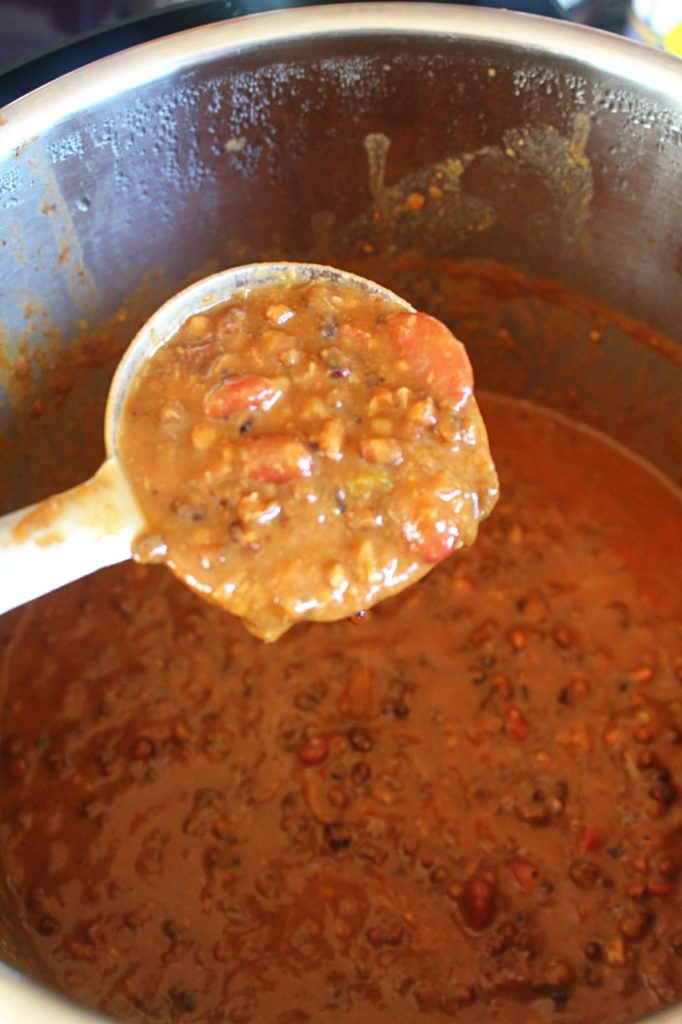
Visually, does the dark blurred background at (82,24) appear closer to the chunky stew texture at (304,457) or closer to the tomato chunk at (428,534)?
the chunky stew texture at (304,457)

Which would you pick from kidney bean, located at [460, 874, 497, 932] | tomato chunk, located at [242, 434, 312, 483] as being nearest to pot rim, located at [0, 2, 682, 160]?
tomato chunk, located at [242, 434, 312, 483]

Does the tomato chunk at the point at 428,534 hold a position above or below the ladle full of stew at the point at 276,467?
below

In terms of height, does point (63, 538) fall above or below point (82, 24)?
below

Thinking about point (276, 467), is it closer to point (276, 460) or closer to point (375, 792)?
point (276, 460)

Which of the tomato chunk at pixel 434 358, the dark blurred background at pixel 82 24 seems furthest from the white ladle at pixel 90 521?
the dark blurred background at pixel 82 24

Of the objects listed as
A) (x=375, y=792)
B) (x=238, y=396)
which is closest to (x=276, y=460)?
(x=238, y=396)

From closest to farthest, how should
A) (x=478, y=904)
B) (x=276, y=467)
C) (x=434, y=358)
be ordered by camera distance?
(x=276, y=467)
(x=434, y=358)
(x=478, y=904)

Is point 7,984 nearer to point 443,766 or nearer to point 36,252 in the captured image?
point 443,766

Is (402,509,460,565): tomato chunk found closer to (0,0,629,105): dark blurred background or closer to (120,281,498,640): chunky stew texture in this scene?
(120,281,498,640): chunky stew texture
